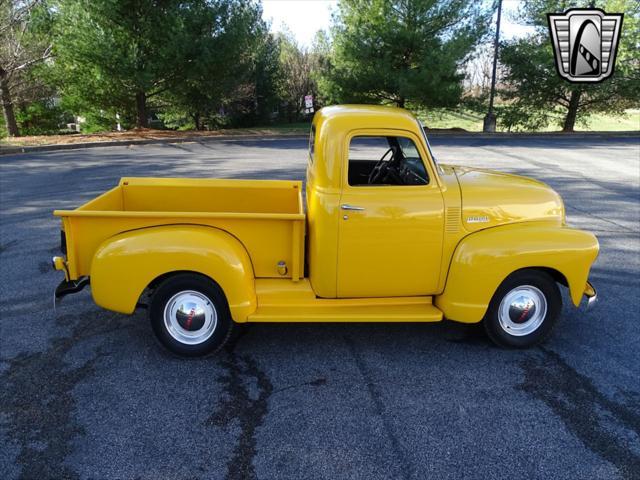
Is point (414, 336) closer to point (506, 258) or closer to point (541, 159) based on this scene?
point (506, 258)

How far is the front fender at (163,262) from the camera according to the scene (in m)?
3.65

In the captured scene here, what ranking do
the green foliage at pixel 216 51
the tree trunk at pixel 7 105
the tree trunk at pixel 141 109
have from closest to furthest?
the green foliage at pixel 216 51 → the tree trunk at pixel 7 105 → the tree trunk at pixel 141 109

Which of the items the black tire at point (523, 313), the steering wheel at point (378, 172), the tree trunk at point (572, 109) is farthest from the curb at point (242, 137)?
the black tire at point (523, 313)

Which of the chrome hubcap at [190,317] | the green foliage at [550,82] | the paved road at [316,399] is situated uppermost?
the green foliage at [550,82]

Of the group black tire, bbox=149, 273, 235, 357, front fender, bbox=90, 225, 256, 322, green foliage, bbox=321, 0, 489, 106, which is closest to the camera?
front fender, bbox=90, 225, 256, 322

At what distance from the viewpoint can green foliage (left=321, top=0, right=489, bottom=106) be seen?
20.1 meters

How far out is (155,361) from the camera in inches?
153

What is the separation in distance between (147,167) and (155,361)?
931 cm

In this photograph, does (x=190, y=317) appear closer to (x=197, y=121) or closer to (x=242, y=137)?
(x=242, y=137)

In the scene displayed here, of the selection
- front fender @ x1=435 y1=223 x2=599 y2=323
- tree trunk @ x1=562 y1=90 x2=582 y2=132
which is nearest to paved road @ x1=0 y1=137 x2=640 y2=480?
front fender @ x1=435 y1=223 x2=599 y2=323

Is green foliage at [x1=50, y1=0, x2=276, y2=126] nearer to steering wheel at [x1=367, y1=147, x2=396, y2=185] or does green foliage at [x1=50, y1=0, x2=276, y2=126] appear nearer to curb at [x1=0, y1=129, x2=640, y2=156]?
curb at [x1=0, y1=129, x2=640, y2=156]

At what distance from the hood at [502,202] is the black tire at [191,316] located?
2.10 m

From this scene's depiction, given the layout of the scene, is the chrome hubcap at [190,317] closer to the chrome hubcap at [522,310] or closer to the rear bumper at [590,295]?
the chrome hubcap at [522,310]

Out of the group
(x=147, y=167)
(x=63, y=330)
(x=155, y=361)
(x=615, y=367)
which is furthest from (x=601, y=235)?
(x=147, y=167)
